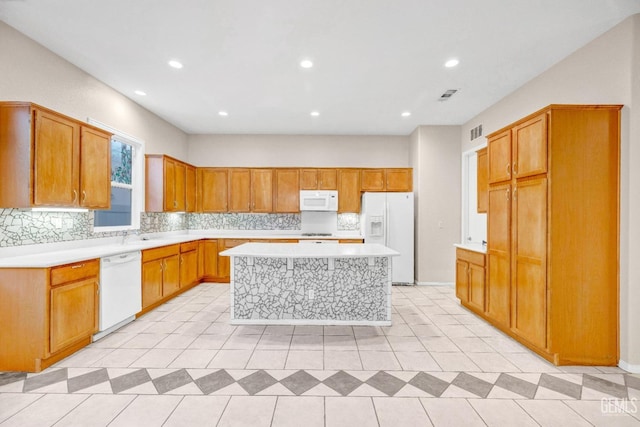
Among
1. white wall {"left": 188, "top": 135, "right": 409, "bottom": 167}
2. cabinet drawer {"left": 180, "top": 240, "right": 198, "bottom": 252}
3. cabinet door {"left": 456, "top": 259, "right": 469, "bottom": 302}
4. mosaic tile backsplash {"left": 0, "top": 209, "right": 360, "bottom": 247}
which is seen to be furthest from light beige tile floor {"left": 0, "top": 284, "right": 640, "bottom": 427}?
white wall {"left": 188, "top": 135, "right": 409, "bottom": 167}

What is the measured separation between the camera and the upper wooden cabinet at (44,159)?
8.36 ft

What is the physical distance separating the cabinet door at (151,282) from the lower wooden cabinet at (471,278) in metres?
4.17

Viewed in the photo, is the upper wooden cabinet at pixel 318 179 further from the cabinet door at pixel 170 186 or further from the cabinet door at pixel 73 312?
the cabinet door at pixel 73 312

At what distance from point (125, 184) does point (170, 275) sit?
152 centimetres

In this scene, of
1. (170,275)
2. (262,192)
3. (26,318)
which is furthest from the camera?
(262,192)

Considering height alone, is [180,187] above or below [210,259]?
above

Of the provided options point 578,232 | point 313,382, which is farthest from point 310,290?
point 578,232

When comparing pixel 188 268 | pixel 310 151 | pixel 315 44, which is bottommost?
pixel 188 268

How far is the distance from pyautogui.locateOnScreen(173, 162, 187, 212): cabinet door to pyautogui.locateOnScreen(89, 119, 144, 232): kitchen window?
57cm

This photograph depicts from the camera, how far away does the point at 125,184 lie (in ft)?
14.6

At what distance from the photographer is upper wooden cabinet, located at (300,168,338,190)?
5.93 m

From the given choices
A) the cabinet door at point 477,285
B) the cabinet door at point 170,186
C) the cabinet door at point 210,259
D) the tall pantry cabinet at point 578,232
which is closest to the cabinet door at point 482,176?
the cabinet door at point 477,285

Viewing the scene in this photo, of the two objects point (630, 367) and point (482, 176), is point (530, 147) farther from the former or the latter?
point (630, 367)

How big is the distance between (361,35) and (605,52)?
2.19 metres
